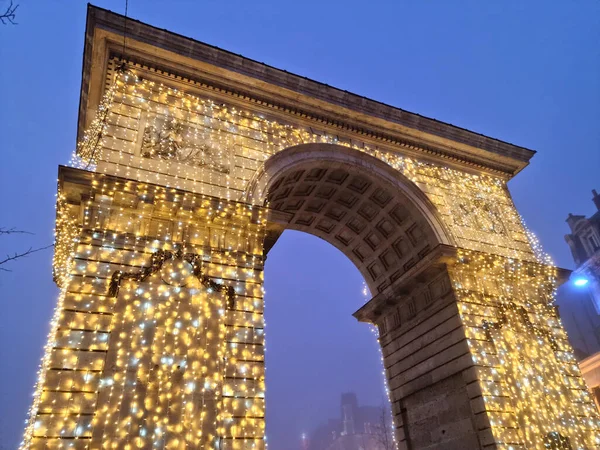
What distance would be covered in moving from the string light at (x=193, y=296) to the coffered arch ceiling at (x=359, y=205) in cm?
51

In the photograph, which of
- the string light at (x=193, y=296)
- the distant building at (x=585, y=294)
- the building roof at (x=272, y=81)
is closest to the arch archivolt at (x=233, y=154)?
the string light at (x=193, y=296)

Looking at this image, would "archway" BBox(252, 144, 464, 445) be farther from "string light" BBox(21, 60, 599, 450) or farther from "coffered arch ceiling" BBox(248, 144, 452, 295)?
"string light" BBox(21, 60, 599, 450)

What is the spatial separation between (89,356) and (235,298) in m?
3.49

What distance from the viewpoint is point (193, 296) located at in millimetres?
10438

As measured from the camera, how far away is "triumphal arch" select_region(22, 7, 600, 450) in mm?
9117

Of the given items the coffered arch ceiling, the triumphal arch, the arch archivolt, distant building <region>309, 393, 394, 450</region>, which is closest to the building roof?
the triumphal arch

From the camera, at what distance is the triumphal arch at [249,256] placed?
29.9 ft

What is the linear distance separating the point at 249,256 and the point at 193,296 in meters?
1.93

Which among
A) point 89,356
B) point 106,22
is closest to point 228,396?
point 89,356

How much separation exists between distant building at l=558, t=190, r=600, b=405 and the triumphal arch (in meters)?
14.7

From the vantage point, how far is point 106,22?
12.4 meters

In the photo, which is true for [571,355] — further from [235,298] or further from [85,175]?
[85,175]

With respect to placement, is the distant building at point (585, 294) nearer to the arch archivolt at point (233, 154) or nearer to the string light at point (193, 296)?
the arch archivolt at point (233, 154)

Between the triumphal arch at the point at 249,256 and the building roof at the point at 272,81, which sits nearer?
the triumphal arch at the point at 249,256
